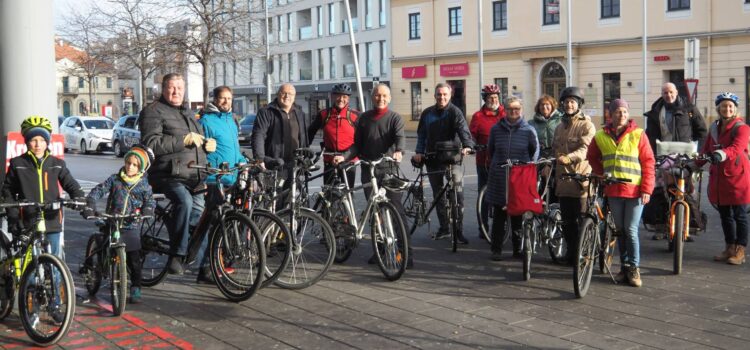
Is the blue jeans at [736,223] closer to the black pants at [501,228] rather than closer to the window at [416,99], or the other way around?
the black pants at [501,228]

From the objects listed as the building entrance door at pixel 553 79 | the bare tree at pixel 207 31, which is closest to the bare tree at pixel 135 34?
the bare tree at pixel 207 31

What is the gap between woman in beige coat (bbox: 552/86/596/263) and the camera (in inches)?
332

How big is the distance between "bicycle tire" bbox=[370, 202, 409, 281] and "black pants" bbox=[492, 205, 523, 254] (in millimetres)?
1524

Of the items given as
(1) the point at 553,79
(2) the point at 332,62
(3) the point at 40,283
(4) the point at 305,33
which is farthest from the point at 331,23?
(3) the point at 40,283

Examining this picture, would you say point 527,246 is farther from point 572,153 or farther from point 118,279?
point 118,279

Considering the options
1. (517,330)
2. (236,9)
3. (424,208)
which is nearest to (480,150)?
(424,208)

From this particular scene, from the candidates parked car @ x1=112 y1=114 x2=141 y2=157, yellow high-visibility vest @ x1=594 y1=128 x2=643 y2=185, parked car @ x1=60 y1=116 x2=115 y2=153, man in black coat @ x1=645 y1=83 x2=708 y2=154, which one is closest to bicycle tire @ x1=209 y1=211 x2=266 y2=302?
yellow high-visibility vest @ x1=594 y1=128 x2=643 y2=185

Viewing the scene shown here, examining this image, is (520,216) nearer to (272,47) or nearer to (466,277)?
(466,277)

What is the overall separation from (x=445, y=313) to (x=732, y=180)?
3.62 m

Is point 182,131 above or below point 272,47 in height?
below

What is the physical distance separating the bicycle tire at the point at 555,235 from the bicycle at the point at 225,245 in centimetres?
299

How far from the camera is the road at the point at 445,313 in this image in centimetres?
604

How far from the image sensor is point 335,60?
59.0 metres

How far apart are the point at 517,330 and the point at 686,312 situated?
1437 millimetres
